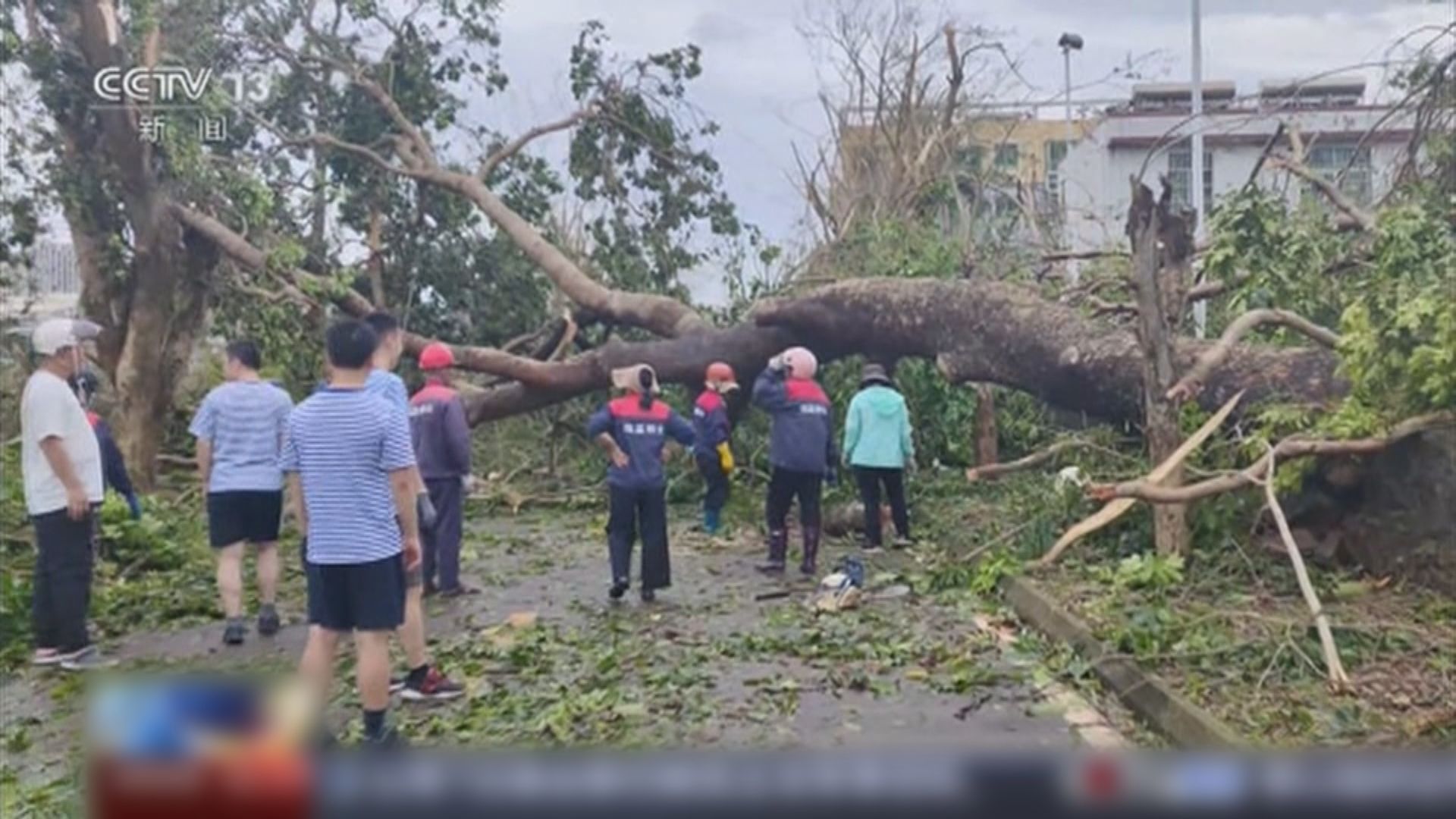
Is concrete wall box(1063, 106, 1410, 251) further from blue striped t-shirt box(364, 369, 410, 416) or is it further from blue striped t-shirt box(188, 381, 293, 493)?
blue striped t-shirt box(188, 381, 293, 493)

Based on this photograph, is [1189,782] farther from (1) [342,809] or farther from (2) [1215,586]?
(2) [1215,586]

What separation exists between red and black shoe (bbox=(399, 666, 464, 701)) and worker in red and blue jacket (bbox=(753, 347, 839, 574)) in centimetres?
409

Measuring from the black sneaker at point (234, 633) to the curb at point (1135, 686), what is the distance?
438 cm

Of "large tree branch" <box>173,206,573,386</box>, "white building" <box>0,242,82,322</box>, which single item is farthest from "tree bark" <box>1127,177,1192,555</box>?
"white building" <box>0,242,82,322</box>

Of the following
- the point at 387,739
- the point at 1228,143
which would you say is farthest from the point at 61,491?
the point at 1228,143

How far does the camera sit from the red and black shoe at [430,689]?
6.65 m

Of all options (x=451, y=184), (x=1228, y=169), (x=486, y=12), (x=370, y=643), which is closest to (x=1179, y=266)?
(x=370, y=643)

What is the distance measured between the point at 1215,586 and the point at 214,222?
961 centimetres

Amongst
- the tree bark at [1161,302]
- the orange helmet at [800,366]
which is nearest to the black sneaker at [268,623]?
the orange helmet at [800,366]

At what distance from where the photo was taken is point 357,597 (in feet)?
18.5

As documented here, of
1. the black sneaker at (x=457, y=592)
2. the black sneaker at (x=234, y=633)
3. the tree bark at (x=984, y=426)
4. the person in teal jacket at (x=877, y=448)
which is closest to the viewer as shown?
the black sneaker at (x=234, y=633)

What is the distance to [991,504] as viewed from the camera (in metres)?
12.6

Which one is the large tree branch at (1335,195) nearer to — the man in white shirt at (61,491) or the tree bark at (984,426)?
the tree bark at (984,426)

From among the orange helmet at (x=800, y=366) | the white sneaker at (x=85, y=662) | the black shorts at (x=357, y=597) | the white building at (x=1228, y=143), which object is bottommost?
the white sneaker at (x=85, y=662)
